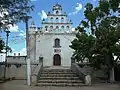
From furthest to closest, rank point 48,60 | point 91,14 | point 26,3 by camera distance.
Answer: point 48,60 < point 91,14 < point 26,3

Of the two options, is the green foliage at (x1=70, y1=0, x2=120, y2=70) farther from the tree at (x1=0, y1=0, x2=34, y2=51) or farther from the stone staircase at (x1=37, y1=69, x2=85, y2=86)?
the tree at (x1=0, y1=0, x2=34, y2=51)

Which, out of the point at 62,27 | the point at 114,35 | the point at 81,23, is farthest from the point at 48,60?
the point at 114,35

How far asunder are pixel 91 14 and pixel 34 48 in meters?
20.8

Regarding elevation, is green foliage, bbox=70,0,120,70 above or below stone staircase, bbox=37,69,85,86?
above

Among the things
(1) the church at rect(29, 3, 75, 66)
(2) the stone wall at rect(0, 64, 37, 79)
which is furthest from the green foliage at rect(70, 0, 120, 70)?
(1) the church at rect(29, 3, 75, 66)

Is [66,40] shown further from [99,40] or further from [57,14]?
[99,40]

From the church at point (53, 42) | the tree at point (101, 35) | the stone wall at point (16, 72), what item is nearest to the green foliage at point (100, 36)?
the tree at point (101, 35)

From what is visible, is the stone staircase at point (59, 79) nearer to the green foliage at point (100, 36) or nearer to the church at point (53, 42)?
the green foliage at point (100, 36)

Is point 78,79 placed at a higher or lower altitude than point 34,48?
lower

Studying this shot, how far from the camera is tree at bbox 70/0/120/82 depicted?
61.4 feet

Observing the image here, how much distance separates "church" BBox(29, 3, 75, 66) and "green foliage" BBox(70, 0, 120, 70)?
58.4 feet

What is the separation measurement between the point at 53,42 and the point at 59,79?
66.9 feet

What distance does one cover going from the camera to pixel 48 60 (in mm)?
38531

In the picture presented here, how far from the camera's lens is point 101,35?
18.9 metres
